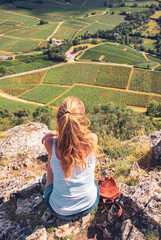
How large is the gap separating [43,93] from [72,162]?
63364 mm

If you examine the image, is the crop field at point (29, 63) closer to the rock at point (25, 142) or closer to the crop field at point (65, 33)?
the crop field at point (65, 33)

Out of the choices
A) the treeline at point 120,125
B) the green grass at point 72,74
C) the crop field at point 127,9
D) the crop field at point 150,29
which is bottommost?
the green grass at point 72,74

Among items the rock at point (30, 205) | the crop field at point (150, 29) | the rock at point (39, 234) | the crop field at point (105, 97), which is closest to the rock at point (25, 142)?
the rock at point (30, 205)

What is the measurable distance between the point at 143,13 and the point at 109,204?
156094 millimetres

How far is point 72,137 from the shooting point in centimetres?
398

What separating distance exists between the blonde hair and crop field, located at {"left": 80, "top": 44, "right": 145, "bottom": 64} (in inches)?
3341

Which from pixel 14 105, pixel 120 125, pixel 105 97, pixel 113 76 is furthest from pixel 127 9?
pixel 120 125

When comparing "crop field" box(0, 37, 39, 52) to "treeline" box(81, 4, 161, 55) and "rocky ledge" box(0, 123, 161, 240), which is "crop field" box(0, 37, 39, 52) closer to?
"treeline" box(81, 4, 161, 55)

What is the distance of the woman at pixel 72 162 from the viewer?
13.1ft

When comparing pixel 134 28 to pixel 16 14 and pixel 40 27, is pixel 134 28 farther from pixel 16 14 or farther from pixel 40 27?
pixel 16 14

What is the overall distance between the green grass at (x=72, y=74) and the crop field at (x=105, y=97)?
5589 mm

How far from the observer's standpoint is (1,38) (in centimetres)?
10931

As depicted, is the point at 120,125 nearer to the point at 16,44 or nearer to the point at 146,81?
the point at 146,81

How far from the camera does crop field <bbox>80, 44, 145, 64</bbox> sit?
8488 centimetres
